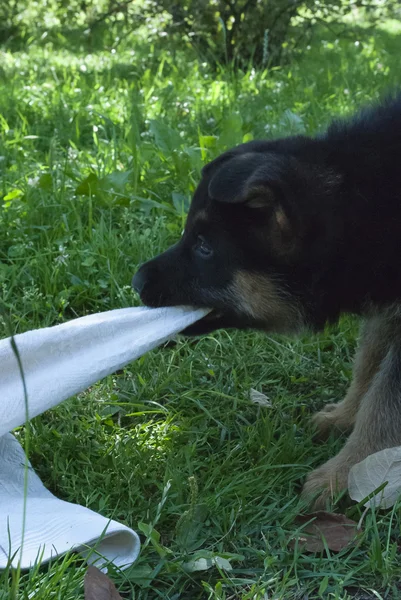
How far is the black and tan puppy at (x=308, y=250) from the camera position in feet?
9.64

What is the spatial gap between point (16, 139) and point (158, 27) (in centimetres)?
418

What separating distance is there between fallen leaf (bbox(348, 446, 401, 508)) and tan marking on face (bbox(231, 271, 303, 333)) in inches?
26.0

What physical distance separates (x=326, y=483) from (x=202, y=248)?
3.22 feet

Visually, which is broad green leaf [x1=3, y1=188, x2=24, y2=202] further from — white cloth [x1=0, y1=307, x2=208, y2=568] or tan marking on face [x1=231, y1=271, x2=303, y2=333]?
tan marking on face [x1=231, y1=271, x2=303, y2=333]

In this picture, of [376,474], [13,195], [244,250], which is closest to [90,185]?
[13,195]

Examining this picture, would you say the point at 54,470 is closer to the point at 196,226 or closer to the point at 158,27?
the point at 196,226

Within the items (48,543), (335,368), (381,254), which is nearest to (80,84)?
(335,368)

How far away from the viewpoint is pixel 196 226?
3193 mm

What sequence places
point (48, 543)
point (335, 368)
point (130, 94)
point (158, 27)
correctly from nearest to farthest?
point (48, 543) < point (335, 368) < point (130, 94) < point (158, 27)

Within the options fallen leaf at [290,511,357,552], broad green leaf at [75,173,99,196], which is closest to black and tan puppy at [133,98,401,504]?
fallen leaf at [290,511,357,552]

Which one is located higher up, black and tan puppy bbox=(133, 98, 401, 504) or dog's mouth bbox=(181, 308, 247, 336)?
black and tan puppy bbox=(133, 98, 401, 504)

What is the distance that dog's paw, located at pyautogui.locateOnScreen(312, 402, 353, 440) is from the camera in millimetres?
3324

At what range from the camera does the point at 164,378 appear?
351cm

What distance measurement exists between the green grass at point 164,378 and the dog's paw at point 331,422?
0.18 feet
